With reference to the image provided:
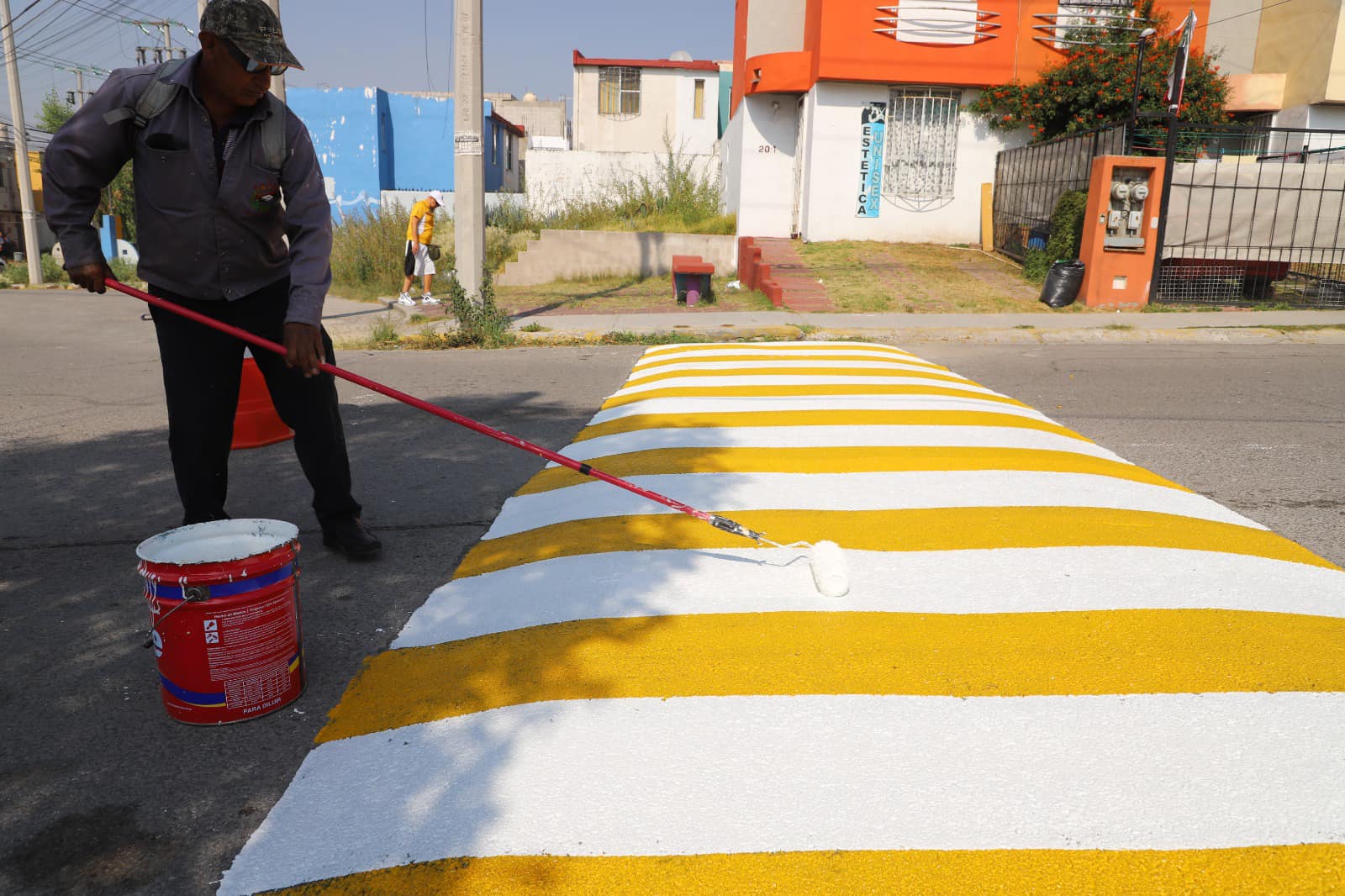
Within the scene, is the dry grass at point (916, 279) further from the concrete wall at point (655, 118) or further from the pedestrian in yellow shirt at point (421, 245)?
the concrete wall at point (655, 118)

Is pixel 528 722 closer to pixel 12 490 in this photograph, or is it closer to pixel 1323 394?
pixel 12 490

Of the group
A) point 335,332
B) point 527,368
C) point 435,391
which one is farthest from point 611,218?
point 435,391

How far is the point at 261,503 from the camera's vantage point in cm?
492

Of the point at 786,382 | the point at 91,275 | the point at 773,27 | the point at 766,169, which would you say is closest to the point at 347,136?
the point at 773,27

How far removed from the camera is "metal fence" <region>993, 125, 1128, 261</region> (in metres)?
A: 15.8

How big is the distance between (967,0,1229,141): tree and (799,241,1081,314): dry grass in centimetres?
309

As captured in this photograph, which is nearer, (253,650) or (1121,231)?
(253,650)

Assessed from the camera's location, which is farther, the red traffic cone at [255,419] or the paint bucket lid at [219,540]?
the red traffic cone at [255,419]

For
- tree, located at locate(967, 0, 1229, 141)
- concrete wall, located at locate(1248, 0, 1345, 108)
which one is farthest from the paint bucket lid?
concrete wall, located at locate(1248, 0, 1345, 108)

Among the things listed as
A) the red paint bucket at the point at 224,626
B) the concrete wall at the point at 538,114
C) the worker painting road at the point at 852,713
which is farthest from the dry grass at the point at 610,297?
the concrete wall at the point at 538,114

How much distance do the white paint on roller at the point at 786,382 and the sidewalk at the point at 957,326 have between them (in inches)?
162

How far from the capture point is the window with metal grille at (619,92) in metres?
40.4

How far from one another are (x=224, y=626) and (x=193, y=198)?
177cm

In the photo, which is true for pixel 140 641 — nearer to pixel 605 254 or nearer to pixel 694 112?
pixel 605 254
